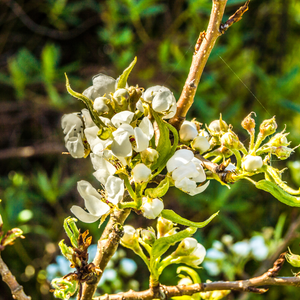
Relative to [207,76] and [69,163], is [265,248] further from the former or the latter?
[69,163]

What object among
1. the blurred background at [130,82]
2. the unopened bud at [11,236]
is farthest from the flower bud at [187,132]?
the blurred background at [130,82]

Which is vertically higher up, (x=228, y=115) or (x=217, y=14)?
(x=217, y=14)

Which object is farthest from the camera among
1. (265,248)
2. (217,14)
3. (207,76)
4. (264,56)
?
(264,56)

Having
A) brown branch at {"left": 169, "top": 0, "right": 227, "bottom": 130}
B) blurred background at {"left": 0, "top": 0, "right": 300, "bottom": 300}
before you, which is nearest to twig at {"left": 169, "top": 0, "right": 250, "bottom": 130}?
brown branch at {"left": 169, "top": 0, "right": 227, "bottom": 130}

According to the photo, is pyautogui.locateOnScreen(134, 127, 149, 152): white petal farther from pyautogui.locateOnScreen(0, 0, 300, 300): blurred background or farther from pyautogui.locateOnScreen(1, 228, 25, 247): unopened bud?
pyautogui.locateOnScreen(0, 0, 300, 300): blurred background

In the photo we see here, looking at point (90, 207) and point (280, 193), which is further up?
point (280, 193)

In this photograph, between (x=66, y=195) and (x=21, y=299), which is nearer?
(x=21, y=299)

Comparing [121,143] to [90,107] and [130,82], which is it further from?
[130,82]

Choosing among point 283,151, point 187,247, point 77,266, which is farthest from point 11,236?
point 283,151

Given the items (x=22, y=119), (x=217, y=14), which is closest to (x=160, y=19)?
(x=22, y=119)
